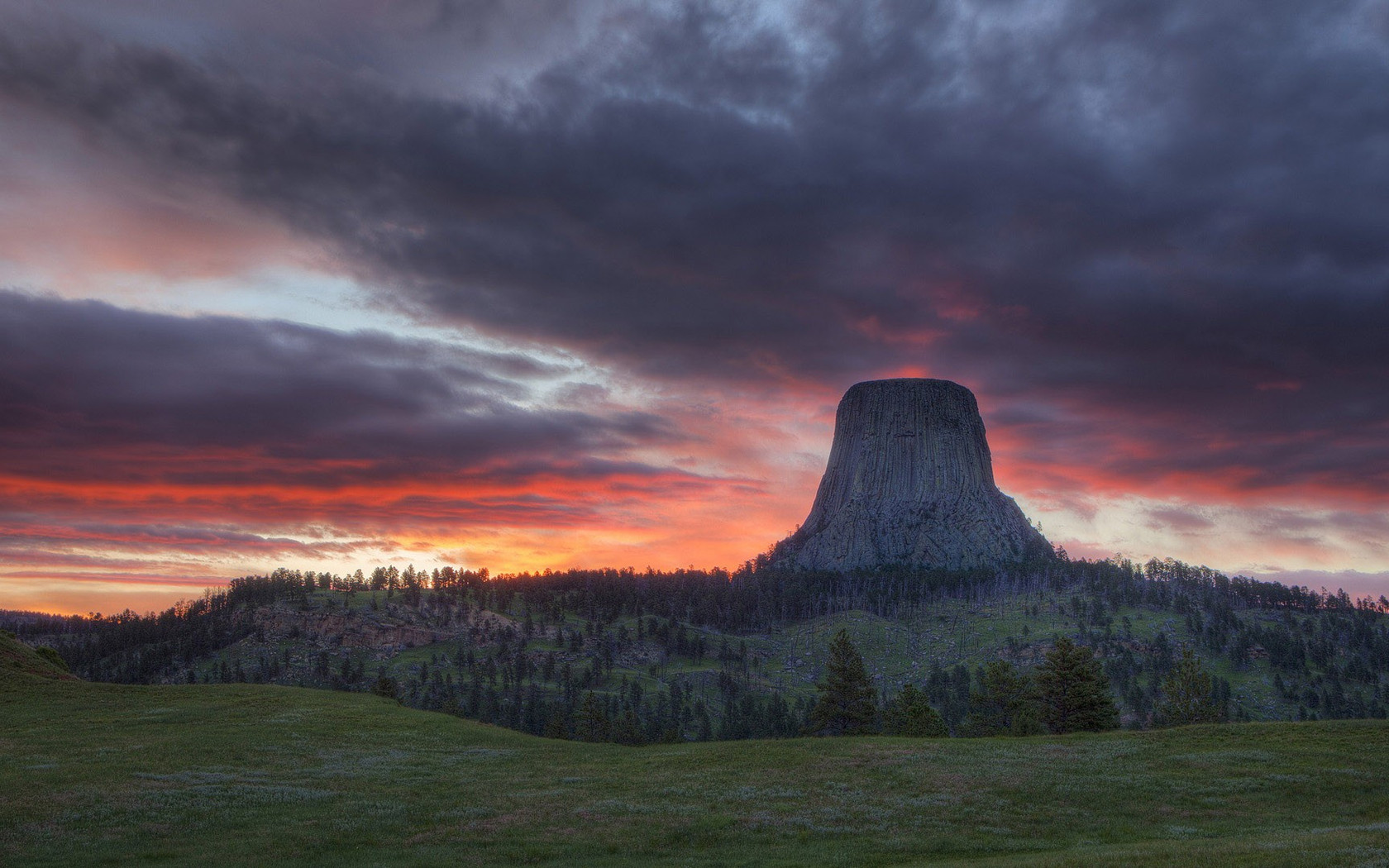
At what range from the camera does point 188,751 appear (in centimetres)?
4578

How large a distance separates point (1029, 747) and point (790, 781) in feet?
59.0

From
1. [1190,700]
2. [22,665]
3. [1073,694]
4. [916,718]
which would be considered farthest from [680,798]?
[1190,700]

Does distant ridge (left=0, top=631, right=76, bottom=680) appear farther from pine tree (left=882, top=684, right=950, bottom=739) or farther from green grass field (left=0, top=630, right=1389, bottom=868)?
pine tree (left=882, top=684, right=950, bottom=739)

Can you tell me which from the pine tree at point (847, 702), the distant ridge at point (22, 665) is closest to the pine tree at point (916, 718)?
the pine tree at point (847, 702)

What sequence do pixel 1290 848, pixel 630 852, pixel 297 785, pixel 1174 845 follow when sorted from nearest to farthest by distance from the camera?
pixel 1290 848 < pixel 1174 845 < pixel 630 852 < pixel 297 785

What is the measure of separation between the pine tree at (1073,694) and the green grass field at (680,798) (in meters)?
23.6

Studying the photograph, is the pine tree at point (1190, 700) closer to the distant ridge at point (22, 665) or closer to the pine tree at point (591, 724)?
the pine tree at point (591, 724)

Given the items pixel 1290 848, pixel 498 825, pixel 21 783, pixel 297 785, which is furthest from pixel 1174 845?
pixel 21 783

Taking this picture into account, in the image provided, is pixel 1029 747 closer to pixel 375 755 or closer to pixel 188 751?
pixel 375 755

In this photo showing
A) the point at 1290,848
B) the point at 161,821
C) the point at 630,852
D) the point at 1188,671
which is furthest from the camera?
the point at 1188,671

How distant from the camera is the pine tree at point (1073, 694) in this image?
75.6 metres

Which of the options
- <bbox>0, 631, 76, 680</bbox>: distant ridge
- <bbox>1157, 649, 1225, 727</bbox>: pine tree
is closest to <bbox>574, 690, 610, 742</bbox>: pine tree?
<bbox>0, 631, 76, 680</bbox>: distant ridge

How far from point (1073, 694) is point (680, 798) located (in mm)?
53052

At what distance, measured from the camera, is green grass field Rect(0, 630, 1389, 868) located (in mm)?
29188
